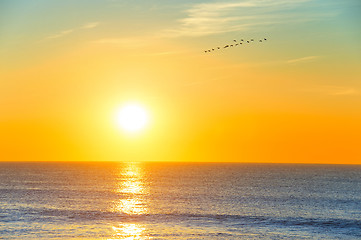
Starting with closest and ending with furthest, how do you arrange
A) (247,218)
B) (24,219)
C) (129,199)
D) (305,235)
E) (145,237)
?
(145,237)
(305,235)
(24,219)
(247,218)
(129,199)

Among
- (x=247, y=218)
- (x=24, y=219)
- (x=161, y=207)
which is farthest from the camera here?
(x=161, y=207)

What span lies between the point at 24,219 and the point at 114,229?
16399 mm

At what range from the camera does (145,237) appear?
73.9 meters

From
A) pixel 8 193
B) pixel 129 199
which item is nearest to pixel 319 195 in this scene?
pixel 129 199

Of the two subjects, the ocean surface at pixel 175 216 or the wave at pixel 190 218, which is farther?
the wave at pixel 190 218

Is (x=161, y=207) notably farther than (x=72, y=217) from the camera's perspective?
Yes

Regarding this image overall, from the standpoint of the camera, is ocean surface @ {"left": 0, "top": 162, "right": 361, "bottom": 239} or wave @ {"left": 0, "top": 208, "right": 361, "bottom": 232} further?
wave @ {"left": 0, "top": 208, "right": 361, "bottom": 232}

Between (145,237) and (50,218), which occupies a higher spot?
(50,218)

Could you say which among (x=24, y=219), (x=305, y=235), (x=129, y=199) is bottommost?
(x=305, y=235)

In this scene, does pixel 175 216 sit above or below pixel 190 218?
above

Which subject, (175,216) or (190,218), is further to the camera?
(175,216)

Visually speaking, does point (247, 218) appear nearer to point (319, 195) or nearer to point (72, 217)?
point (72, 217)

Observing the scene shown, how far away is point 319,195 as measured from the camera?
478 ft

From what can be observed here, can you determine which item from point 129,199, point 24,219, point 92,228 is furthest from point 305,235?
point 129,199
